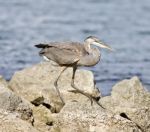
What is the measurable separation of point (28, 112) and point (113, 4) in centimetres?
2018

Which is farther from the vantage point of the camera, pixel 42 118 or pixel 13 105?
pixel 42 118

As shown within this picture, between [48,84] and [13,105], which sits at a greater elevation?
[13,105]

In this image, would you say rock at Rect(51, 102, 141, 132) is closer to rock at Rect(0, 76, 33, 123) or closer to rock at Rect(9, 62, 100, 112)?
rock at Rect(0, 76, 33, 123)

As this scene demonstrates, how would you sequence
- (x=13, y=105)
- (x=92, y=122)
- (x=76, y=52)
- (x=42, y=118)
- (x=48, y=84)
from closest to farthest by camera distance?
(x=92, y=122) < (x=13, y=105) < (x=42, y=118) < (x=76, y=52) < (x=48, y=84)

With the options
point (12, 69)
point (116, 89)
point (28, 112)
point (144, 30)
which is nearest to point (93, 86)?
point (116, 89)

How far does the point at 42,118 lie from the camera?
9.60 meters

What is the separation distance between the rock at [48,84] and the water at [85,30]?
1969 millimetres

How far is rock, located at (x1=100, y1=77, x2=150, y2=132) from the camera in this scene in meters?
9.61

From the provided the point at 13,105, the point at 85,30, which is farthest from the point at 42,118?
the point at 85,30

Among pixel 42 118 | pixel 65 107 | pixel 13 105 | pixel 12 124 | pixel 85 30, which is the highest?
pixel 12 124

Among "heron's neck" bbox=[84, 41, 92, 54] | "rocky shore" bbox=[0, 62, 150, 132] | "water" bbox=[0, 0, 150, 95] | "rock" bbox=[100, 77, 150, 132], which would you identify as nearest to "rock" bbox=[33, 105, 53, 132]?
"rocky shore" bbox=[0, 62, 150, 132]

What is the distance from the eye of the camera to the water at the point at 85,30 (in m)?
16.6

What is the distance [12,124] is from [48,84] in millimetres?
3237

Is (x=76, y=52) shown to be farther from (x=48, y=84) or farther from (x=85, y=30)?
(x=85, y=30)
